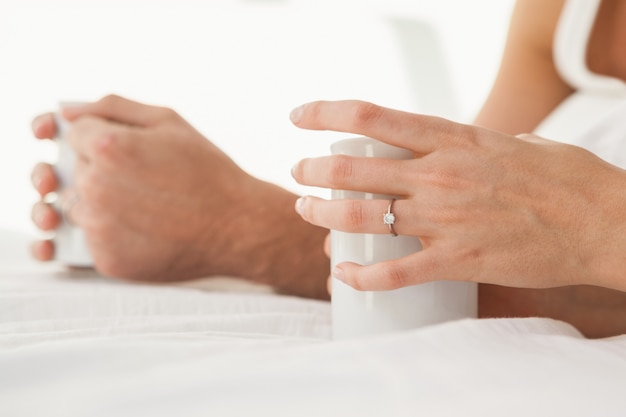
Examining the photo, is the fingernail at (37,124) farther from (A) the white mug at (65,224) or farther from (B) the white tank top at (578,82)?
(B) the white tank top at (578,82)

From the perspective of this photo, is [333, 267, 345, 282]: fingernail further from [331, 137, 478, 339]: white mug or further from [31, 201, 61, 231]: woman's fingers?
[31, 201, 61, 231]: woman's fingers

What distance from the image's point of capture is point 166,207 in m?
0.73

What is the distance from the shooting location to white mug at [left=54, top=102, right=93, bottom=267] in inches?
29.6

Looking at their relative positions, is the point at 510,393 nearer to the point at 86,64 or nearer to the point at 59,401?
the point at 59,401

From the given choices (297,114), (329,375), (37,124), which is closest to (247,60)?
(37,124)

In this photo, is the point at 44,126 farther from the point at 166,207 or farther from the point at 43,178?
the point at 166,207

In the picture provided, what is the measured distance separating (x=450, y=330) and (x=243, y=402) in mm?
140

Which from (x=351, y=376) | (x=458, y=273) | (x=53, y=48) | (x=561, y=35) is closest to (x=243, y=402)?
(x=351, y=376)

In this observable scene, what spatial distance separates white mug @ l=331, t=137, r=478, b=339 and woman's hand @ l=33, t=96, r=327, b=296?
0.26 meters

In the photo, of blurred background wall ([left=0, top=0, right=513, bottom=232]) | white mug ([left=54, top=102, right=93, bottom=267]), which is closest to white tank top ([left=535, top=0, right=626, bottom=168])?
white mug ([left=54, top=102, right=93, bottom=267])

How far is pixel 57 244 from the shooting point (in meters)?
0.76

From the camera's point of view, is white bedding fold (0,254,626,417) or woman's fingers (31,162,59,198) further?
woman's fingers (31,162,59,198)

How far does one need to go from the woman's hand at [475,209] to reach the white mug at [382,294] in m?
0.01

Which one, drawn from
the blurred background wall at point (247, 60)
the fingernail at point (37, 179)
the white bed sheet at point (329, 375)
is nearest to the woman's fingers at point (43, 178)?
the fingernail at point (37, 179)
